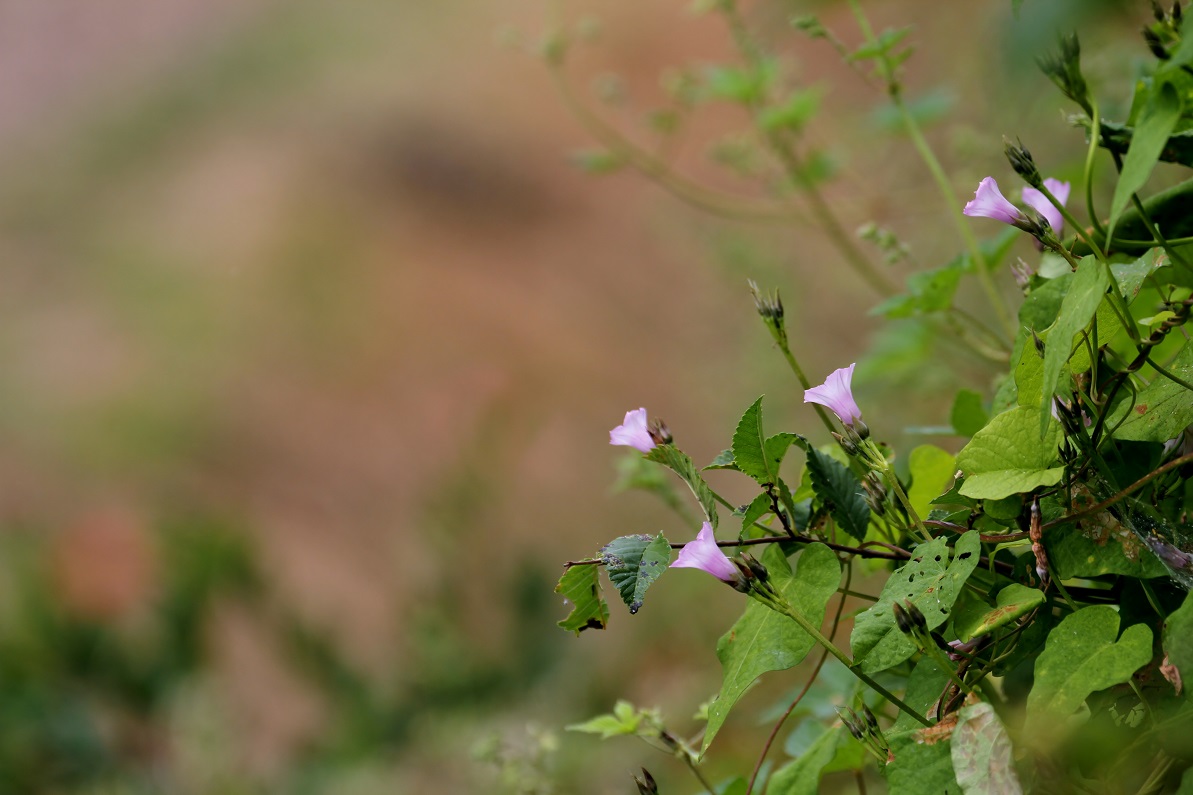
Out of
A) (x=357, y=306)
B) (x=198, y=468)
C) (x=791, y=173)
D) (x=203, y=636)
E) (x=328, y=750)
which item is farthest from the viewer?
(x=357, y=306)

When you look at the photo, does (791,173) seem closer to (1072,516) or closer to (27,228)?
(1072,516)

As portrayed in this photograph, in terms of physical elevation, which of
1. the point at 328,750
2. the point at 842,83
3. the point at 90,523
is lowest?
the point at 90,523

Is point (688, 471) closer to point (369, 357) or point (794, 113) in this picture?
point (794, 113)

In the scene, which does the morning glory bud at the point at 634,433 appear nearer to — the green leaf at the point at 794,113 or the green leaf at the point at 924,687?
the green leaf at the point at 924,687

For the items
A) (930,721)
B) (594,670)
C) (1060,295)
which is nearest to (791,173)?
(1060,295)

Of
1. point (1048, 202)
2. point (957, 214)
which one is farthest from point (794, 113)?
point (1048, 202)

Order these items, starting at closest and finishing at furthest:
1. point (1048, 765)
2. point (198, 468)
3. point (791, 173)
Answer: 1. point (1048, 765)
2. point (791, 173)
3. point (198, 468)

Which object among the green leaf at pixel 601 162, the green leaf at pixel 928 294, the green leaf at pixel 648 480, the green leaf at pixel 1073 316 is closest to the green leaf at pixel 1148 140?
the green leaf at pixel 1073 316
